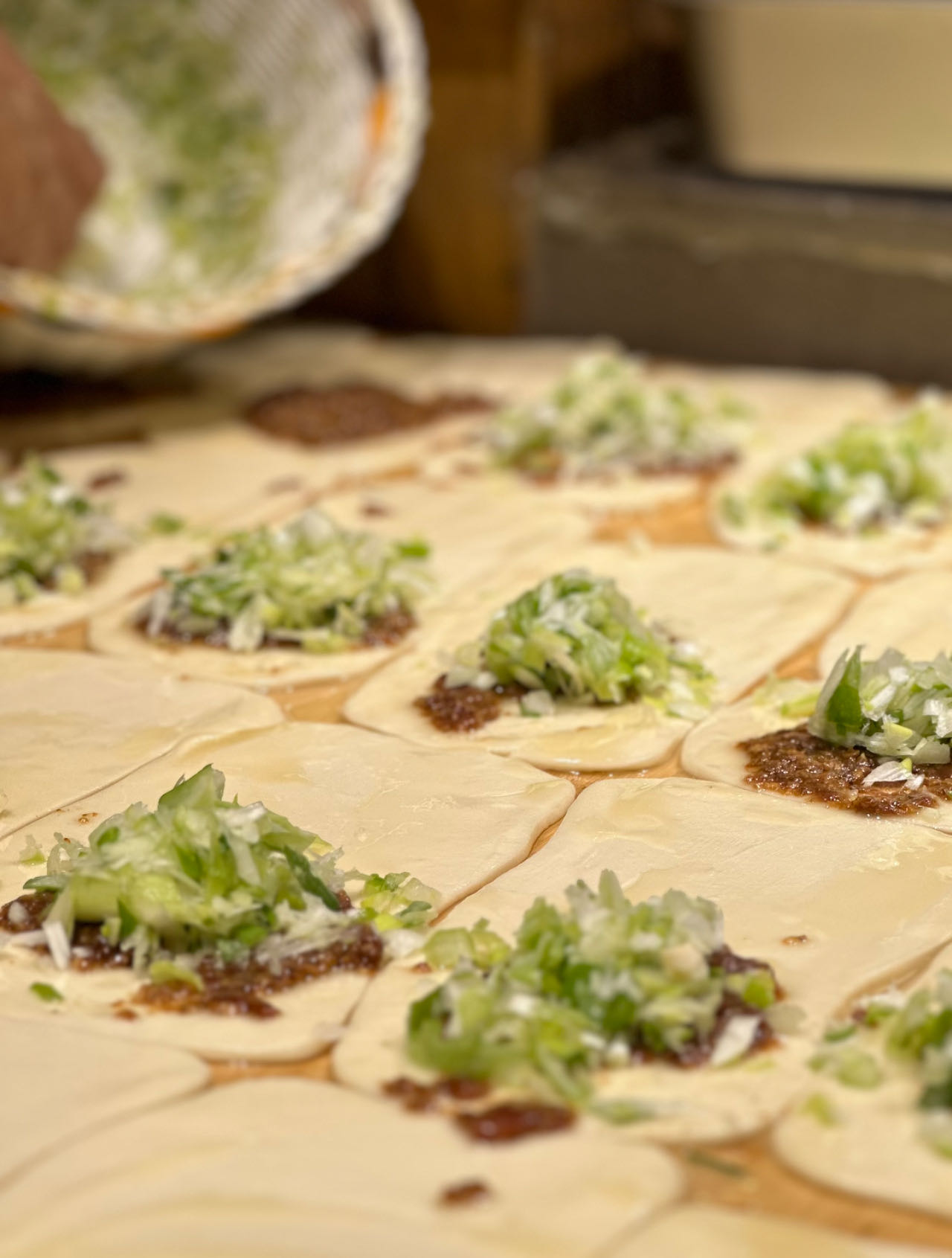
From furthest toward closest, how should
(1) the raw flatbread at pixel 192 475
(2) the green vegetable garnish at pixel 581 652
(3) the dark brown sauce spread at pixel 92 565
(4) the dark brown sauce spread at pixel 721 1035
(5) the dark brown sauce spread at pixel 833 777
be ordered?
(1) the raw flatbread at pixel 192 475
(3) the dark brown sauce spread at pixel 92 565
(2) the green vegetable garnish at pixel 581 652
(5) the dark brown sauce spread at pixel 833 777
(4) the dark brown sauce spread at pixel 721 1035

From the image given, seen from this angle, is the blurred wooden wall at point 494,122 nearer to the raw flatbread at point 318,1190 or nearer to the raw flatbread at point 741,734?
the raw flatbread at point 741,734

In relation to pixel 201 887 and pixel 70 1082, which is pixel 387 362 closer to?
pixel 201 887

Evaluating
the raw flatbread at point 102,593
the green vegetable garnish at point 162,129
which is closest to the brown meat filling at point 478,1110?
the raw flatbread at point 102,593

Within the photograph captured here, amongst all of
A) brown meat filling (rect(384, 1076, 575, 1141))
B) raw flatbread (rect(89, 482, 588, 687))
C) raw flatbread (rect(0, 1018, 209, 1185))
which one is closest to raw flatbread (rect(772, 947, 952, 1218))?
brown meat filling (rect(384, 1076, 575, 1141))

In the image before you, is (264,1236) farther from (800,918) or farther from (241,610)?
(241,610)

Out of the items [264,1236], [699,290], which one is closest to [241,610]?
[264,1236]

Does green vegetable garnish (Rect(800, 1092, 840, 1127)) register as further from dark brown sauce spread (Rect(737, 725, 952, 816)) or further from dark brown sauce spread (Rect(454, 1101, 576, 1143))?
dark brown sauce spread (Rect(737, 725, 952, 816))
